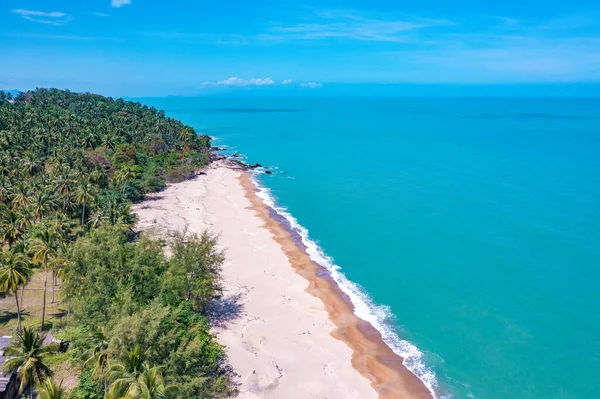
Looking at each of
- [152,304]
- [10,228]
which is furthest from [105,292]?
[10,228]

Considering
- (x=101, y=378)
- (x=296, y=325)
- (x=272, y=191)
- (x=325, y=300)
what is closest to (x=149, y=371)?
(x=101, y=378)

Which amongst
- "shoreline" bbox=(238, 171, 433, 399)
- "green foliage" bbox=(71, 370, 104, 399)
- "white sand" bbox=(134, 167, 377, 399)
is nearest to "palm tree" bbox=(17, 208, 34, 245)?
"white sand" bbox=(134, 167, 377, 399)

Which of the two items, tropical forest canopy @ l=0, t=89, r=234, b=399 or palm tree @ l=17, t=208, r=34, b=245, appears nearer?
tropical forest canopy @ l=0, t=89, r=234, b=399

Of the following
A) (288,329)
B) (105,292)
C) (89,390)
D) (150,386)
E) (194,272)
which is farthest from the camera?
(194,272)

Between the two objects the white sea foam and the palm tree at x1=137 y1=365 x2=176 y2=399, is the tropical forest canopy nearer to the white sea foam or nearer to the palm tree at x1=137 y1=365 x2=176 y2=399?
→ the palm tree at x1=137 y1=365 x2=176 y2=399

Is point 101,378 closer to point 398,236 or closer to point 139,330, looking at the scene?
point 139,330

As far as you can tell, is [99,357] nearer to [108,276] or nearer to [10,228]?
[108,276]
